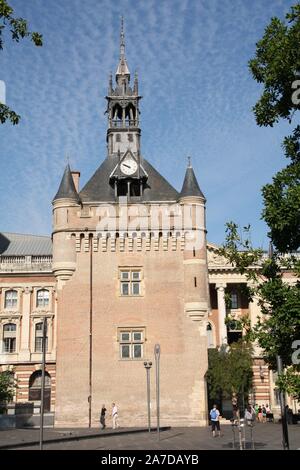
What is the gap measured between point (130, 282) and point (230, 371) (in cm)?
940

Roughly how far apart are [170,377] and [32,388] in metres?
24.2

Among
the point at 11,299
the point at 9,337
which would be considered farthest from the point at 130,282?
the point at 11,299

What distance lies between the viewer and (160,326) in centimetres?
3681

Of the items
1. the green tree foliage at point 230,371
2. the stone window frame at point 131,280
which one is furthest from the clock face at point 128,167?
the green tree foliage at point 230,371

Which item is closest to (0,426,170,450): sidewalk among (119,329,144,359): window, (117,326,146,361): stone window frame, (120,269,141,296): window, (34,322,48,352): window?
(117,326,146,361): stone window frame

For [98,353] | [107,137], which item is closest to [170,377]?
[98,353]

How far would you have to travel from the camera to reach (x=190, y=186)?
39.5m

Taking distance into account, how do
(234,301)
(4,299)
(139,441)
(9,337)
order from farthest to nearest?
(234,301) < (4,299) < (9,337) < (139,441)

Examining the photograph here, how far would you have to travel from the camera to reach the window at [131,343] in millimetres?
36375

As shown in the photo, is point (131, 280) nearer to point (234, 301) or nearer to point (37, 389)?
point (37, 389)

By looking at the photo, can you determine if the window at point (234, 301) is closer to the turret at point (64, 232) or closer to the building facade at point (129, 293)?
the building facade at point (129, 293)

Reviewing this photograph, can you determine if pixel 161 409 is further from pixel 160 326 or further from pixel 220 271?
pixel 220 271

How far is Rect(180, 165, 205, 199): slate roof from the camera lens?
128 feet
